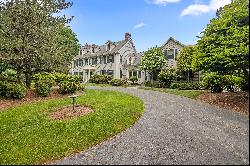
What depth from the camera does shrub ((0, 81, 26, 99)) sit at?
2198 centimetres

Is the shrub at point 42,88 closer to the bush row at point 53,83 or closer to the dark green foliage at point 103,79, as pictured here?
the bush row at point 53,83

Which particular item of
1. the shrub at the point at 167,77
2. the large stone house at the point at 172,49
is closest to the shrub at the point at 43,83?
the shrub at the point at 167,77

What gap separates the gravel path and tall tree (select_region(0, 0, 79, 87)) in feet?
37.0

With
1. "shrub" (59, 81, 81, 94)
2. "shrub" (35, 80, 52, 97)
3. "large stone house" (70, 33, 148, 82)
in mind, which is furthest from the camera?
"large stone house" (70, 33, 148, 82)

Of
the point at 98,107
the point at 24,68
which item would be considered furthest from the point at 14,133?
the point at 24,68

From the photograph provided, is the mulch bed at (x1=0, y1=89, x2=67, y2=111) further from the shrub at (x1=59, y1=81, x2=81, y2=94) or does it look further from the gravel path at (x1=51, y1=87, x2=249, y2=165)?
the gravel path at (x1=51, y1=87, x2=249, y2=165)

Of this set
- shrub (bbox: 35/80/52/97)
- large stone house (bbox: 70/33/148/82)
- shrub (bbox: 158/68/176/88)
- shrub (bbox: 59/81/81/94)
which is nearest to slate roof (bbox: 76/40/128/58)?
large stone house (bbox: 70/33/148/82)

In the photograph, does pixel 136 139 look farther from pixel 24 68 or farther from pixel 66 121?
pixel 24 68

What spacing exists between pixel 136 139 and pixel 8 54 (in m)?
16.7

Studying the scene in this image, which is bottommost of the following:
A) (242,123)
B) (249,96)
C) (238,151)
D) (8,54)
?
(238,151)

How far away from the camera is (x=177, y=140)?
7230 millimetres

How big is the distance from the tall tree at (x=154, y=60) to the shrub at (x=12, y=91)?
65.9 feet

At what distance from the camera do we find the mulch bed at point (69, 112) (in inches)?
600

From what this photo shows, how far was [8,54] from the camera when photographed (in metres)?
23.4
